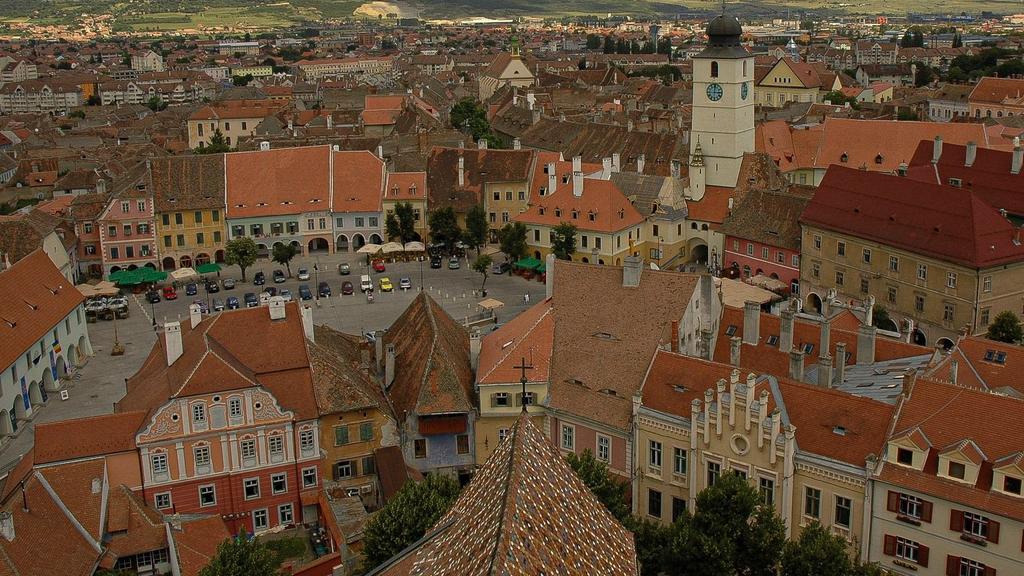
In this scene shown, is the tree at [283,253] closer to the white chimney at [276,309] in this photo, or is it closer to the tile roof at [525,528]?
the white chimney at [276,309]

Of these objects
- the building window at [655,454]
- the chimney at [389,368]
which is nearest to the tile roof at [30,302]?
the chimney at [389,368]

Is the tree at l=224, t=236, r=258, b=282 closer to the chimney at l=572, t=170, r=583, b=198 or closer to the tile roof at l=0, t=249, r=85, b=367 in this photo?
the tile roof at l=0, t=249, r=85, b=367

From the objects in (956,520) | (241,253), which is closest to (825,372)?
(956,520)

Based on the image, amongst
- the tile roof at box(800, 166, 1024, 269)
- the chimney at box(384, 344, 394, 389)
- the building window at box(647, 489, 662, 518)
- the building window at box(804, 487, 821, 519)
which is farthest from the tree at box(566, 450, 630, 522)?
the tile roof at box(800, 166, 1024, 269)

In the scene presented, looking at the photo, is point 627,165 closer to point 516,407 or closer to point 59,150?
point 516,407

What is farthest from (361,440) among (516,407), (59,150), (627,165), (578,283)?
→ (59,150)
